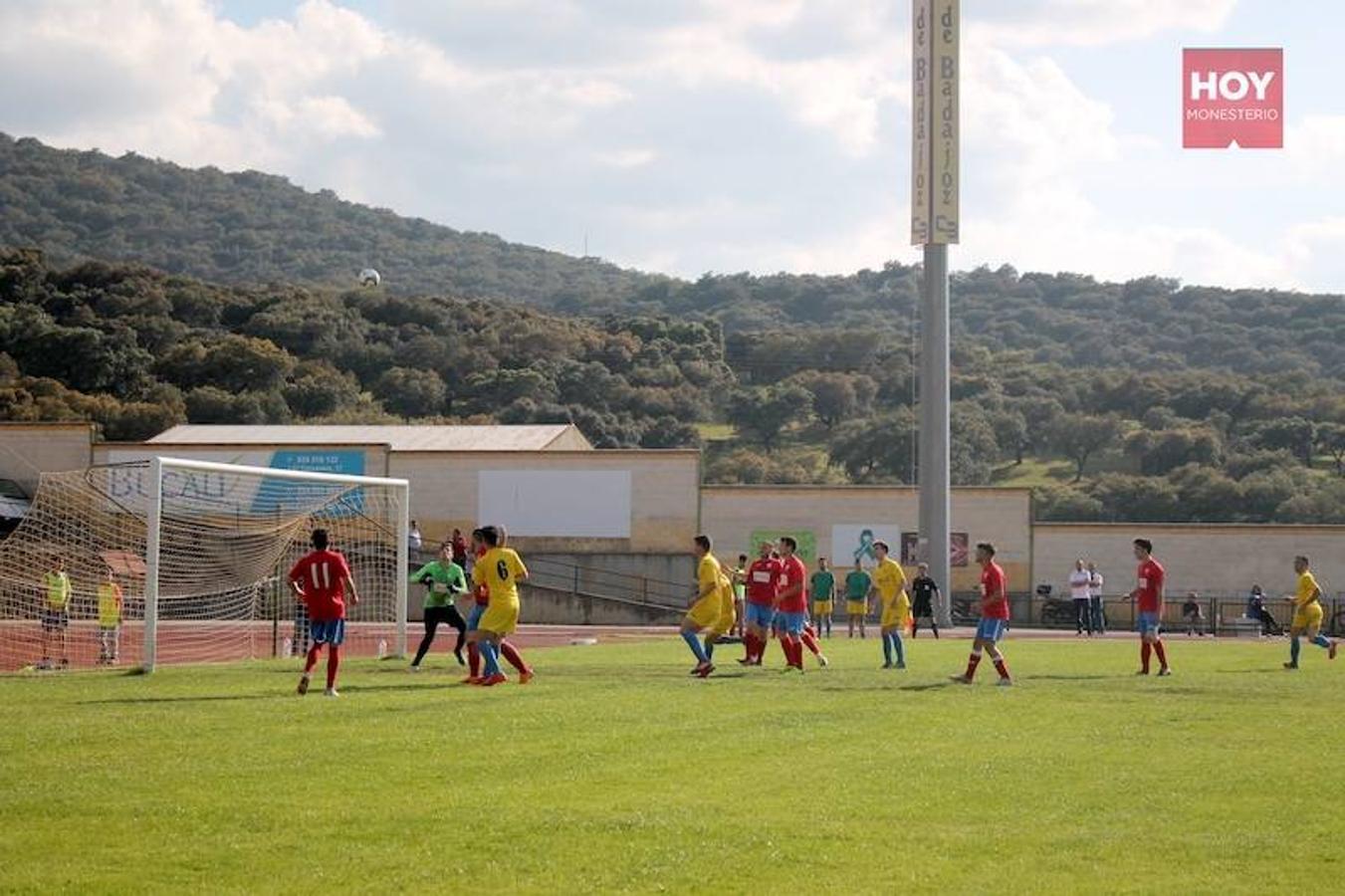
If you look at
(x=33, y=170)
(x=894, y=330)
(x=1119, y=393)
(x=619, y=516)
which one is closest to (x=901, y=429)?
(x=1119, y=393)

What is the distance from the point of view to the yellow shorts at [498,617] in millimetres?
21797

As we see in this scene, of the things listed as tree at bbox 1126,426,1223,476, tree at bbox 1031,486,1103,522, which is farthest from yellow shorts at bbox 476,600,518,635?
tree at bbox 1126,426,1223,476

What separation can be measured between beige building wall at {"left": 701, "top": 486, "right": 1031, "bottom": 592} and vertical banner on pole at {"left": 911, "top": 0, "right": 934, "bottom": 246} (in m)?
10.9

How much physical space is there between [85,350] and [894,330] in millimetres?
67688

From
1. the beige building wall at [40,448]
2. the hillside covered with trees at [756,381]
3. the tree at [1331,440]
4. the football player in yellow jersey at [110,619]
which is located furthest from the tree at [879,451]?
the football player in yellow jersey at [110,619]

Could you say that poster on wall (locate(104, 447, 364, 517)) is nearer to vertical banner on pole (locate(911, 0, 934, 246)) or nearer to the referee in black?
the referee in black

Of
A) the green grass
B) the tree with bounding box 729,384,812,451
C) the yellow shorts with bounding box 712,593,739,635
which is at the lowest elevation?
the yellow shorts with bounding box 712,593,739,635

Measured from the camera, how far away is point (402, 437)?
6544 centimetres

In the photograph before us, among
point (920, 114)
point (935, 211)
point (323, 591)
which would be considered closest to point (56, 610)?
point (323, 591)

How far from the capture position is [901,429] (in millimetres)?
93500

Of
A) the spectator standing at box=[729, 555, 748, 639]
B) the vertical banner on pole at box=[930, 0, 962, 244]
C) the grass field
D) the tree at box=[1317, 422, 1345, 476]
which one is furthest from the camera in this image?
the tree at box=[1317, 422, 1345, 476]

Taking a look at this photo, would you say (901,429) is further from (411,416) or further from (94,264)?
(94,264)

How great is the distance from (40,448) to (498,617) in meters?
41.7

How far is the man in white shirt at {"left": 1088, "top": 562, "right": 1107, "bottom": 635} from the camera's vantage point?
47.3 metres
